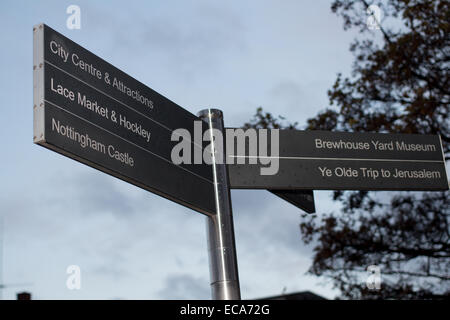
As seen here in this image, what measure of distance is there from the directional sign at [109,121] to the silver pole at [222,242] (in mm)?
73

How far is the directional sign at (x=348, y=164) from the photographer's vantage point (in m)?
4.98

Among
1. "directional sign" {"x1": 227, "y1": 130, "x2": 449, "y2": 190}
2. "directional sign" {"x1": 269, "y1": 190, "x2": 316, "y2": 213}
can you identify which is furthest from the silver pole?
"directional sign" {"x1": 269, "y1": 190, "x2": 316, "y2": 213}

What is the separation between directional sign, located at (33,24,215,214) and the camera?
3.64 metres

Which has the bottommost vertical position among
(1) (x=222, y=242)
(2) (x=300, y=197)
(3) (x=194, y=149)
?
(1) (x=222, y=242)

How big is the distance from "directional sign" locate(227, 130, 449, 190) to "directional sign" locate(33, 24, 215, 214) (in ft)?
1.93

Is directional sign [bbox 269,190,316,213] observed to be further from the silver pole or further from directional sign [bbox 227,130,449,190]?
the silver pole

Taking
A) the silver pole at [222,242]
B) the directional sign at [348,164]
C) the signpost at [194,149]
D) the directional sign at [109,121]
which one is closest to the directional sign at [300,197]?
the signpost at [194,149]

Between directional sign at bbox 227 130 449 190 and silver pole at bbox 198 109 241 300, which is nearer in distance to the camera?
silver pole at bbox 198 109 241 300

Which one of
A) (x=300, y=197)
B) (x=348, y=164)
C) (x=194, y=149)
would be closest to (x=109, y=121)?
(x=194, y=149)

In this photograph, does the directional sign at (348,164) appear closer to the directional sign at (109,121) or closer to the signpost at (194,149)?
the signpost at (194,149)

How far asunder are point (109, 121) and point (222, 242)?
3.66 ft

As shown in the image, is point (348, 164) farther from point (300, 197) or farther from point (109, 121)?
point (109, 121)

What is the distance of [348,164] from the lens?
17.6 ft
